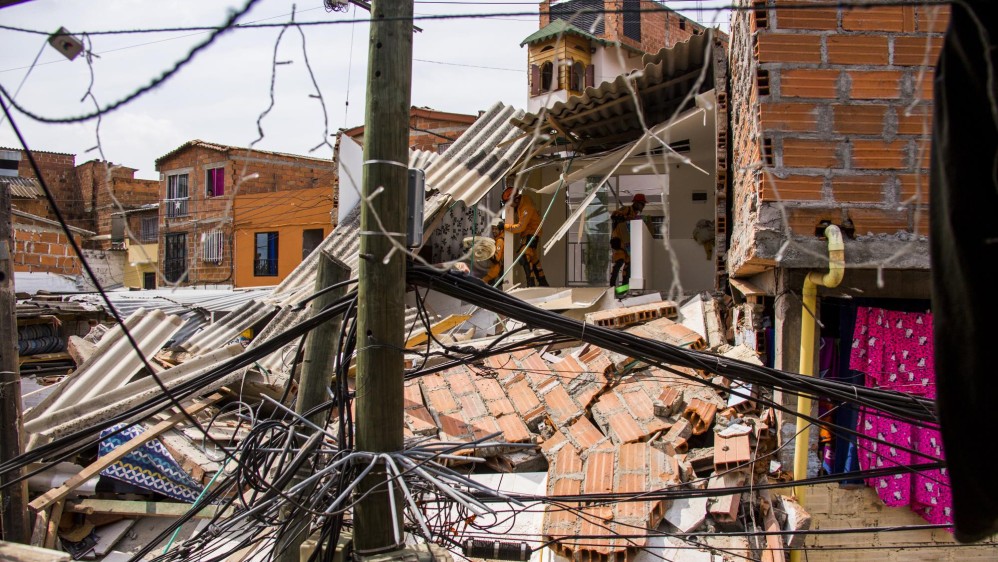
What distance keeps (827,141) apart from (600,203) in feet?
32.5

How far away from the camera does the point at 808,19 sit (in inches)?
225

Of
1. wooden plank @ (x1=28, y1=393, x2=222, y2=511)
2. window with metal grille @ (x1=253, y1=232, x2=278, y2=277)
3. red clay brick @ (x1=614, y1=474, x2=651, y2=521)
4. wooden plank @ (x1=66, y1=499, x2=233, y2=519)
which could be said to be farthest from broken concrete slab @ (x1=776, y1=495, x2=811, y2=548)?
window with metal grille @ (x1=253, y1=232, x2=278, y2=277)

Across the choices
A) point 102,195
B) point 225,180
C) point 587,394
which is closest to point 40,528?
point 587,394

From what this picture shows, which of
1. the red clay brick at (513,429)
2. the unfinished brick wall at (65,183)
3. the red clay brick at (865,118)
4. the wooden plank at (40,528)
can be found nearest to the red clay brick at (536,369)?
the red clay brick at (513,429)

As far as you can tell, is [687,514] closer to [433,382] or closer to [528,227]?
[433,382]

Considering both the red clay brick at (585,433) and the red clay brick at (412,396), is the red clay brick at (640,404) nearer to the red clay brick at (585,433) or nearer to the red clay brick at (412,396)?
the red clay brick at (585,433)

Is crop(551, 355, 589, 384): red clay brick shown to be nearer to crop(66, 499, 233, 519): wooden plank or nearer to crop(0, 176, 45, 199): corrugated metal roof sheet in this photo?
crop(66, 499, 233, 519): wooden plank

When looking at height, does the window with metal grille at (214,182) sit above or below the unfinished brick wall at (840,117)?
above

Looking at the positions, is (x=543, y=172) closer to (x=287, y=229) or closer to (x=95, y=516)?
(x=95, y=516)

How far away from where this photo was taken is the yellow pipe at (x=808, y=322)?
5367mm

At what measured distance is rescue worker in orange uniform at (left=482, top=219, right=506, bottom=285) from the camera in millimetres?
14120

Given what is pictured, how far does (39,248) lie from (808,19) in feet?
72.3

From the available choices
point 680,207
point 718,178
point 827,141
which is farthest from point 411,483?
point 680,207

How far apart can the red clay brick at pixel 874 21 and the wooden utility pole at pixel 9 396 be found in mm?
7179
